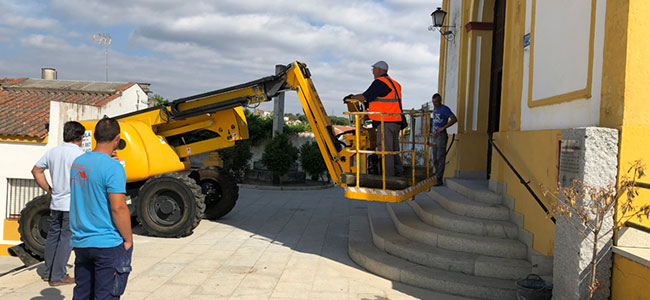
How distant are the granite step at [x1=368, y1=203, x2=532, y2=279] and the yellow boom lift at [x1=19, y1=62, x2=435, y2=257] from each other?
0.77 metres

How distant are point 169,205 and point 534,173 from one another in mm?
5424

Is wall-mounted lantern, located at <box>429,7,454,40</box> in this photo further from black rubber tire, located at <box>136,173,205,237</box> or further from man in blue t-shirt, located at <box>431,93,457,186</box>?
black rubber tire, located at <box>136,173,205,237</box>

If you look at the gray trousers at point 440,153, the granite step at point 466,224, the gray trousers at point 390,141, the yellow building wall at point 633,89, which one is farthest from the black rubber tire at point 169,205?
the yellow building wall at point 633,89

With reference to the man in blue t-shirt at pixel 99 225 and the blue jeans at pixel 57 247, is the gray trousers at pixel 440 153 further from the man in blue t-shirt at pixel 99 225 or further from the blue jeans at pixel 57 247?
the man in blue t-shirt at pixel 99 225

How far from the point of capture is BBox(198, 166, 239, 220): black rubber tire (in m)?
8.91

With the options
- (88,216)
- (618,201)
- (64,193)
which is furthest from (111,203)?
(618,201)

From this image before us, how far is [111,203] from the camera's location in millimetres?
3188

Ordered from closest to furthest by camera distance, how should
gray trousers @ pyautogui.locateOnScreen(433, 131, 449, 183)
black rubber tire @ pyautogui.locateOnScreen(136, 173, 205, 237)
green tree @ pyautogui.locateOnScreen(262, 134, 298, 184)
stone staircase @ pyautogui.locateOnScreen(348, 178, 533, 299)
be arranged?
stone staircase @ pyautogui.locateOnScreen(348, 178, 533, 299) < black rubber tire @ pyautogui.locateOnScreen(136, 173, 205, 237) < gray trousers @ pyautogui.locateOnScreen(433, 131, 449, 183) < green tree @ pyautogui.locateOnScreen(262, 134, 298, 184)

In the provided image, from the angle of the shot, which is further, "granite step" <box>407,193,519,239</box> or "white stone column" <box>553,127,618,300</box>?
"granite step" <box>407,193,519,239</box>

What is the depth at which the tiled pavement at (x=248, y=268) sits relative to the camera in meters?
4.95

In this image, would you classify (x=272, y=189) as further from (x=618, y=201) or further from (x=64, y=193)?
(x=618, y=201)

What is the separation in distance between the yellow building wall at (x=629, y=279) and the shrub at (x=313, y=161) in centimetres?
1301

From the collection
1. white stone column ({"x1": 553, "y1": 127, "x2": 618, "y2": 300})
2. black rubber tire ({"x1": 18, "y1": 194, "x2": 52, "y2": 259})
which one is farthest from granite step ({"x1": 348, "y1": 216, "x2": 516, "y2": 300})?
black rubber tire ({"x1": 18, "y1": 194, "x2": 52, "y2": 259})

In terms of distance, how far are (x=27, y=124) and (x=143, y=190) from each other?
8.35 metres
